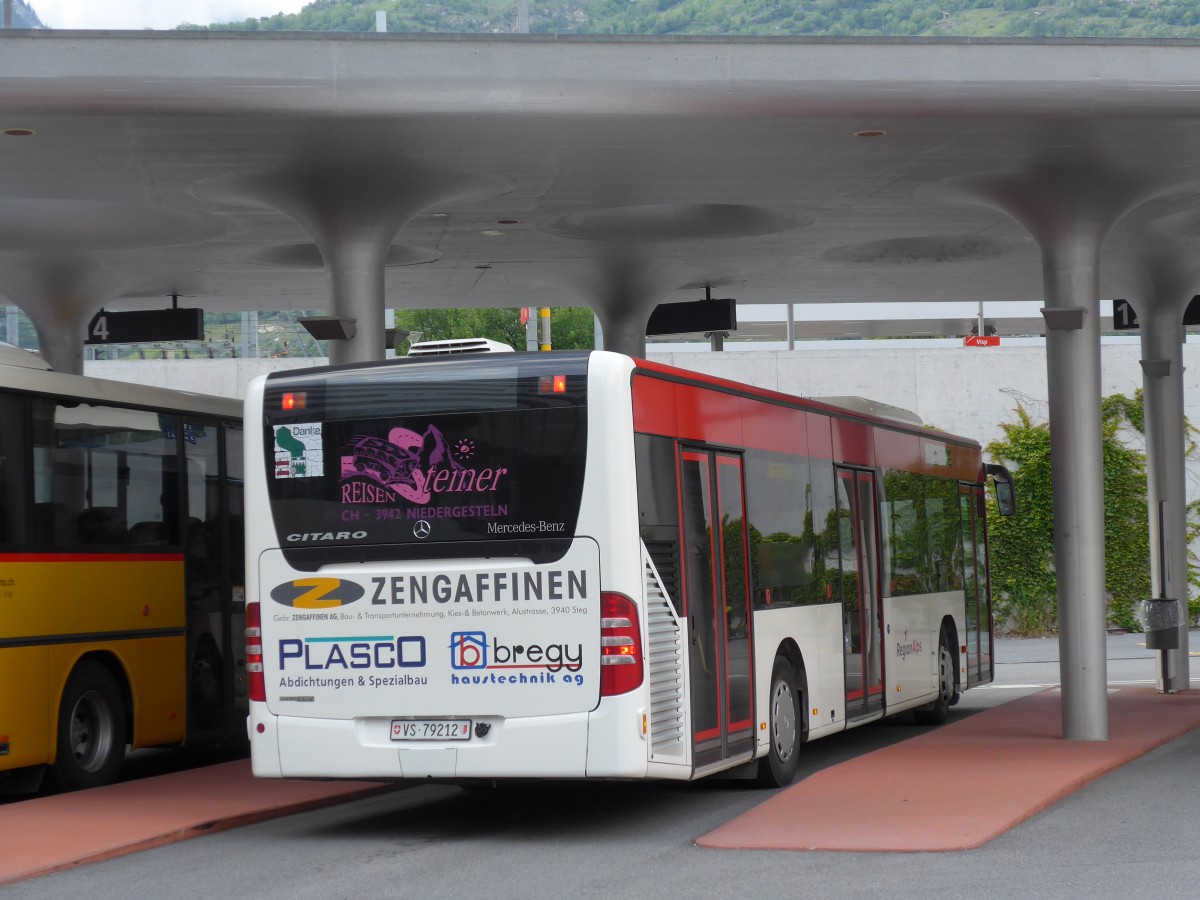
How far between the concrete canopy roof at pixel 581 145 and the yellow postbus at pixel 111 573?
2.05m

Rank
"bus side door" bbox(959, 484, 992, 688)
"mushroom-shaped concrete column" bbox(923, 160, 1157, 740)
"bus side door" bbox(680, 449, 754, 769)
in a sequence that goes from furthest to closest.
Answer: "bus side door" bbox(959, 484, 992, 688)
"mushroom-shaped concrete column" bbox(923, 160, 1157, 740)
"bus side door" bbox(680, 449, 754, 769)

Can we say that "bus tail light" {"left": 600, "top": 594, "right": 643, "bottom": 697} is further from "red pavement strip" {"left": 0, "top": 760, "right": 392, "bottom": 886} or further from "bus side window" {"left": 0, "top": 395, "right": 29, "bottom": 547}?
"bus side window" {"left": 0, "top": 395, "right": 29, "bottom": 547}

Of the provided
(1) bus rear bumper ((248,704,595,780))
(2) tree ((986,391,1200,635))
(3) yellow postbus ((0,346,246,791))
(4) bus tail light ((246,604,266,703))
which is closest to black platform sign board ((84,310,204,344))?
(3) yellow postbus ((0,346,246,791))

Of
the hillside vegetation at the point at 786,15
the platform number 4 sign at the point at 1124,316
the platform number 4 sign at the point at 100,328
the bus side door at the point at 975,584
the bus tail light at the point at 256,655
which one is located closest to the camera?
the bus tail light at the point at 256,655

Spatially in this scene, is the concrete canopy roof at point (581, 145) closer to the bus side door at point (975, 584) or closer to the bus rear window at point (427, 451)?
the bus rear window at point (427, 451)

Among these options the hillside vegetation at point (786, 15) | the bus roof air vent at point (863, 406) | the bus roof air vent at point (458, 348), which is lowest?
the bus roof air vent at point (863, 406)

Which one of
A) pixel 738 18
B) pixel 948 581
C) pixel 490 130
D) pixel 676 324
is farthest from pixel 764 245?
pixel 738 18

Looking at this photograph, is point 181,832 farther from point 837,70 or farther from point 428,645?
point 837,70

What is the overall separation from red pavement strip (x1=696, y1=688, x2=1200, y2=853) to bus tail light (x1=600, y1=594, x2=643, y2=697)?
1.02 meters

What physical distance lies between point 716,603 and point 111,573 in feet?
16.6

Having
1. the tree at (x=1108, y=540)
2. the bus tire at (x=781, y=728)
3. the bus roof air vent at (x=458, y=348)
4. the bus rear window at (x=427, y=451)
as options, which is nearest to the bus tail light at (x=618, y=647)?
the bus rear window at (x=427, y=451)

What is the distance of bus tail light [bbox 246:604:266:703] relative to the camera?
10.0 metres

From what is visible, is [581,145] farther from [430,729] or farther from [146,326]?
[146,326]

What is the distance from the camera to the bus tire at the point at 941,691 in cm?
1739
